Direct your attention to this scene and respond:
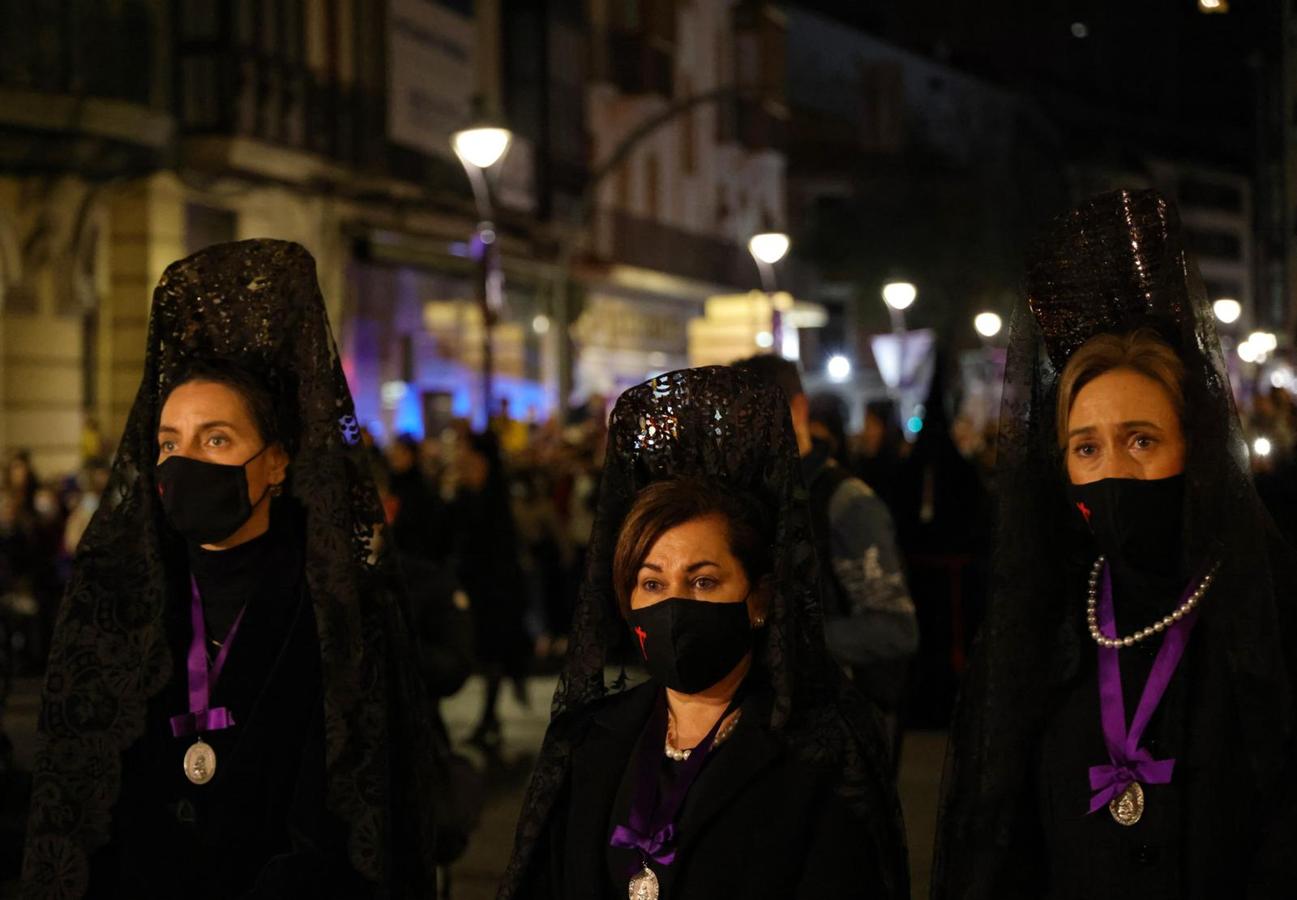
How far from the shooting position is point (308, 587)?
4.09 m

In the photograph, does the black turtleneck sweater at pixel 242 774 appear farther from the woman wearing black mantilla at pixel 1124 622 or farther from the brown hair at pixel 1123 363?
the brown hair at pixel 1123 363

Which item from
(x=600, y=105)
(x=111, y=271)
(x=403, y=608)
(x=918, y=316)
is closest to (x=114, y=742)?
(x=403, y=608)

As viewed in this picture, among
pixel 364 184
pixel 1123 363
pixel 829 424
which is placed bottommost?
pixel 1123 363

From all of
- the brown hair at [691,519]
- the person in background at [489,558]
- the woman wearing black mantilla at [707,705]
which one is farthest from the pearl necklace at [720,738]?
the person in background at [489,558]

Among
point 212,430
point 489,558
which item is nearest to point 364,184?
point 489,558

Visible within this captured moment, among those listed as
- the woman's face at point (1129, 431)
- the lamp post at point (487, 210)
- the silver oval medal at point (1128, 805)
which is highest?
the lamp post at point (487, 210)

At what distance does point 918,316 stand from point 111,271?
37.9 metres

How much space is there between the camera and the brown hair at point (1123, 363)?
3.49m

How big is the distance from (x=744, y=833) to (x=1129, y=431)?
104 cm

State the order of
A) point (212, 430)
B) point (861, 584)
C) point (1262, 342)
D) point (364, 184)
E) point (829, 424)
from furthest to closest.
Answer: point (1262, 342) < point (364, 184) < point (829, 424) < point (861, 584) < point (212, 430)

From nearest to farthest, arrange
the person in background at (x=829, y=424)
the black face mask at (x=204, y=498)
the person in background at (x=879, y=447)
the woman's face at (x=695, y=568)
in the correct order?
the woman's face at (x=695, y=568) < the black face mask at (x=204, y=498) < the person in background at (x=829, y=424) < the person in background at (x=879, y=447)

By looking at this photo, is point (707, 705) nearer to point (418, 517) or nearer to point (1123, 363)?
point (1123, 363)

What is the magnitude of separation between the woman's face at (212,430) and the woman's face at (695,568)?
1.14 meters

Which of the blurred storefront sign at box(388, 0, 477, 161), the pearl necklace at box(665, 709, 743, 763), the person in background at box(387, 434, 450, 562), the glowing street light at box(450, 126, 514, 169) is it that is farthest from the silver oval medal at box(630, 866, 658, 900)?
the blurred storefront sign at box(388, 0, 477, 161)
